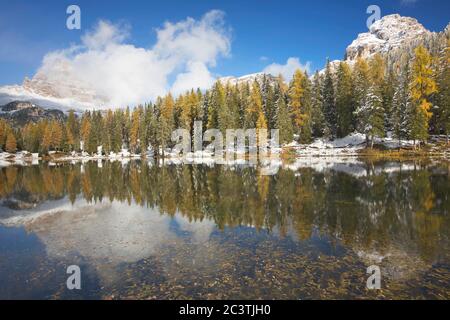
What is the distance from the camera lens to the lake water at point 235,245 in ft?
33.3

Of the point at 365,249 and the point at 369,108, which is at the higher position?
the point at 369,108

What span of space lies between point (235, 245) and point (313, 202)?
10329 millimetres

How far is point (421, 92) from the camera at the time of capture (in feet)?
207

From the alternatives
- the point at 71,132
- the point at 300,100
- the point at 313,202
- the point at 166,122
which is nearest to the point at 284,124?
the point at 300,100

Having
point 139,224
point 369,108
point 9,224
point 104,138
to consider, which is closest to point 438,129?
point 369,108

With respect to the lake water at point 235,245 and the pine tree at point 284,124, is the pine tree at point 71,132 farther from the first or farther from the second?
the lake water at point 235,245

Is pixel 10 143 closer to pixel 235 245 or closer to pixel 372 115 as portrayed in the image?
pixel 372 115

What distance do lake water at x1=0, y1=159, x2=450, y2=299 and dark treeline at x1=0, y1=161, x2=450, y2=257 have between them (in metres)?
0.11

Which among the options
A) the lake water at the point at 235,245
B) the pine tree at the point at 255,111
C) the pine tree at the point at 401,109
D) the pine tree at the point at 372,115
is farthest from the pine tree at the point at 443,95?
the lake water at the point at 235,245

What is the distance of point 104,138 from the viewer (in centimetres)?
12406

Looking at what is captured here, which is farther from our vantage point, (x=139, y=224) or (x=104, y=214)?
(x=104, y=214)

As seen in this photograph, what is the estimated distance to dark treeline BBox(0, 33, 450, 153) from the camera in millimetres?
62688

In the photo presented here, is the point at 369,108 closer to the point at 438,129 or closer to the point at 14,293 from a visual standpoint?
the point at 438,129
